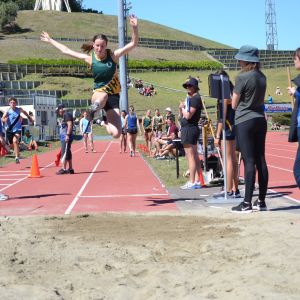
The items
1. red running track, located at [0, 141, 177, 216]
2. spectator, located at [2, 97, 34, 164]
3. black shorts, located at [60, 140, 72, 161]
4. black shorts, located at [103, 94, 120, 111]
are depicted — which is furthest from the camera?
spectator, located at [2, 97, 34, 164]

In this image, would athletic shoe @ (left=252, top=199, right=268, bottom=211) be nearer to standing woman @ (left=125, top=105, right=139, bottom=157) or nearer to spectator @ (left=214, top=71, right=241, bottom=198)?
spectator @ (left=214, top=71, right=241, bottom=198)

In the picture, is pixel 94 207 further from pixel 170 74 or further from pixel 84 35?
pixel 84 35

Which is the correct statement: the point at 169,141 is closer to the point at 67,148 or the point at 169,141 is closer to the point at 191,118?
the point at 67,148

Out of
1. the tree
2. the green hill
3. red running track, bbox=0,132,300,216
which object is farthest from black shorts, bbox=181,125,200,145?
the tree

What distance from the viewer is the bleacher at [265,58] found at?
255 feet

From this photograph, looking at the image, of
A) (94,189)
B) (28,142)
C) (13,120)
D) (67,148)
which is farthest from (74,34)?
(94,189)

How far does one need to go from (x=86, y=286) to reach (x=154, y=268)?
653mm

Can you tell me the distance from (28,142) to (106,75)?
794 inches

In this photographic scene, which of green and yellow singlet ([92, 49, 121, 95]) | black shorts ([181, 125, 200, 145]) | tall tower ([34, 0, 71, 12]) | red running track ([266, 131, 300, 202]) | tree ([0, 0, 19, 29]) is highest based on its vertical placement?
tall tower ([34, 0, 71, 12])

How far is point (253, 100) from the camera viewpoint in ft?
25.8

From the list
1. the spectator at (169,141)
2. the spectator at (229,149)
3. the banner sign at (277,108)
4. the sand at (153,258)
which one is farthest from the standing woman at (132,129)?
the banner sign at (277,108)

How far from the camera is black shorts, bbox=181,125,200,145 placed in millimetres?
10660

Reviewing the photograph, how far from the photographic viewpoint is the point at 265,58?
3248 inches

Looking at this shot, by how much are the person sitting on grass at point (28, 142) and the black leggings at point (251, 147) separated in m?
19.7
